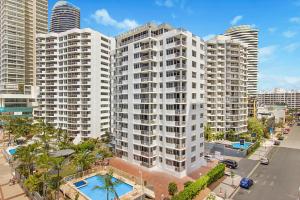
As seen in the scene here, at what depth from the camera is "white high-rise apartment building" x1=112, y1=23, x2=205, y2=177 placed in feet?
169

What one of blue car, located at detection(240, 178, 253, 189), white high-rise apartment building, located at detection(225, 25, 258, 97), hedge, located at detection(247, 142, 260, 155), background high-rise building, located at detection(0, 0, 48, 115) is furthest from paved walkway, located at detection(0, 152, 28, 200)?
white high-rise apartment building, located at detection(225, 25, 258, 97)

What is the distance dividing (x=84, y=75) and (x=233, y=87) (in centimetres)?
6520

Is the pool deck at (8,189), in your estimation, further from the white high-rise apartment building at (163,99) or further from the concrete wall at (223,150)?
the concrete wall at (223,150)

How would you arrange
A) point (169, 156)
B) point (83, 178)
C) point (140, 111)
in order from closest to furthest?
1. point (83, 178)
2. point (169, 156)
3. point (140, 111)

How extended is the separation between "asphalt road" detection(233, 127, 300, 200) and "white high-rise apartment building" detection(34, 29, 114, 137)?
6134 centimetres

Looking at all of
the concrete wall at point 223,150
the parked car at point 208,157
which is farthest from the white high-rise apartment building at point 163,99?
the concrete wall at point 223,150

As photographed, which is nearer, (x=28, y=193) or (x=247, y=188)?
(x=28, y=193)

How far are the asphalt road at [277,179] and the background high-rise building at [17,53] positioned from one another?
129 metres

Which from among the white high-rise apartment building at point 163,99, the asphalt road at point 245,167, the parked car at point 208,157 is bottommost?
the asphalt road at point 245,167

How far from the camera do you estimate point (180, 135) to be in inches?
1984

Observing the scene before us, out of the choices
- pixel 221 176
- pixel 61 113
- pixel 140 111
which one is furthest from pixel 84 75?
pixel 221 176

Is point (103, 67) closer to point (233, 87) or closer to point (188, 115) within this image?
point (188, 115)

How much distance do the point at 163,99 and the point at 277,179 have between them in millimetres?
34566

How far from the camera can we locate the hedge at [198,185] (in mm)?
37531
